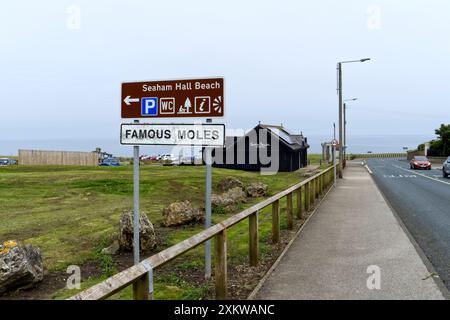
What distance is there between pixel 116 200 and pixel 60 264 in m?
9.63

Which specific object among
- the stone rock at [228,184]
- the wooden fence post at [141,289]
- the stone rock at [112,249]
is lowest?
the stone rock at [112,249]

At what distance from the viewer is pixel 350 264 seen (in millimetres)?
6871

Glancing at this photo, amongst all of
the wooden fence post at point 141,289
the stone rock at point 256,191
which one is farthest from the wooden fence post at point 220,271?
the stone rock at point 256,191

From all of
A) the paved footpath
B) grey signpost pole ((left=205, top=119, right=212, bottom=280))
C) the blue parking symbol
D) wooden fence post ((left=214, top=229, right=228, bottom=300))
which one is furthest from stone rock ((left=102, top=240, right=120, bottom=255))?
wooden fence post ((left=214, top=229, right=228, bottom=300))

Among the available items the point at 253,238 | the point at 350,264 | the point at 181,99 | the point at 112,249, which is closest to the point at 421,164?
the point at 350,264

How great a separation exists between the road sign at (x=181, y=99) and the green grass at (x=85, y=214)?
2.33 m

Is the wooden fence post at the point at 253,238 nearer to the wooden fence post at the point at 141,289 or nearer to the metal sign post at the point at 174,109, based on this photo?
the metal sign post at the point at 174,109

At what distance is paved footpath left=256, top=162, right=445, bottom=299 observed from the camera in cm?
544

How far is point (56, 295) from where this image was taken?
634 centimetres

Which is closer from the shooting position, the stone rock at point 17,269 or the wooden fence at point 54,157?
the stone rock at point 17,269

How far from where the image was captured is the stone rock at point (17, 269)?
6559 mm

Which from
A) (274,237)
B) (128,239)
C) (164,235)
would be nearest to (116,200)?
(164,235)
